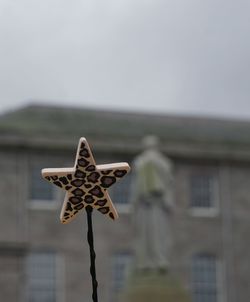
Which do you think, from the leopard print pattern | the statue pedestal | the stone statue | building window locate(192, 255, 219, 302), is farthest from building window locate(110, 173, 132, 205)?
the leopard print pattern

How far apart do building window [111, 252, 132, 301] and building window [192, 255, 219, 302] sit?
2.33 meters

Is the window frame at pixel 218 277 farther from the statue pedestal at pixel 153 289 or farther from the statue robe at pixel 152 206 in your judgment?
the statue pedestal at pixel 153 289

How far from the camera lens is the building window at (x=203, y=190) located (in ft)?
149

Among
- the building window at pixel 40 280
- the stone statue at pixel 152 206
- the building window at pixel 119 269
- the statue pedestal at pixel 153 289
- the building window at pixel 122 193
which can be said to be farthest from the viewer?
the building window at pixel 122 193

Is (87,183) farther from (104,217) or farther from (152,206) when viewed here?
(104,217)

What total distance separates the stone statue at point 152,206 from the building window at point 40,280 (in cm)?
724

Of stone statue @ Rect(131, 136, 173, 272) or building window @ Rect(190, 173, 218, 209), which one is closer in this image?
stone statue @ Rect(131, 136, 173, 272)

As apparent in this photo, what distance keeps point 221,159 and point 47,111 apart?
20.8 ft

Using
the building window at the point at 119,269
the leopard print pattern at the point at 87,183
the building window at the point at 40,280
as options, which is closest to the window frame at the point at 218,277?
the building window at the point at 119,269

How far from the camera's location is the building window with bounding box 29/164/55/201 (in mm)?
43781

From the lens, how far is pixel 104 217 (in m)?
45.0

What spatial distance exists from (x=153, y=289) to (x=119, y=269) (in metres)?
10.5

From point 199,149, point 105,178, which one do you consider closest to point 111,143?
point 199,149

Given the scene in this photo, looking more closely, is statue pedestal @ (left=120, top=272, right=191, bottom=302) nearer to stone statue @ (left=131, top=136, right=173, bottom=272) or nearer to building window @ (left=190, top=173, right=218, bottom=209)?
stone statue @ (left=131, top=136, right=173, bottom=272)
